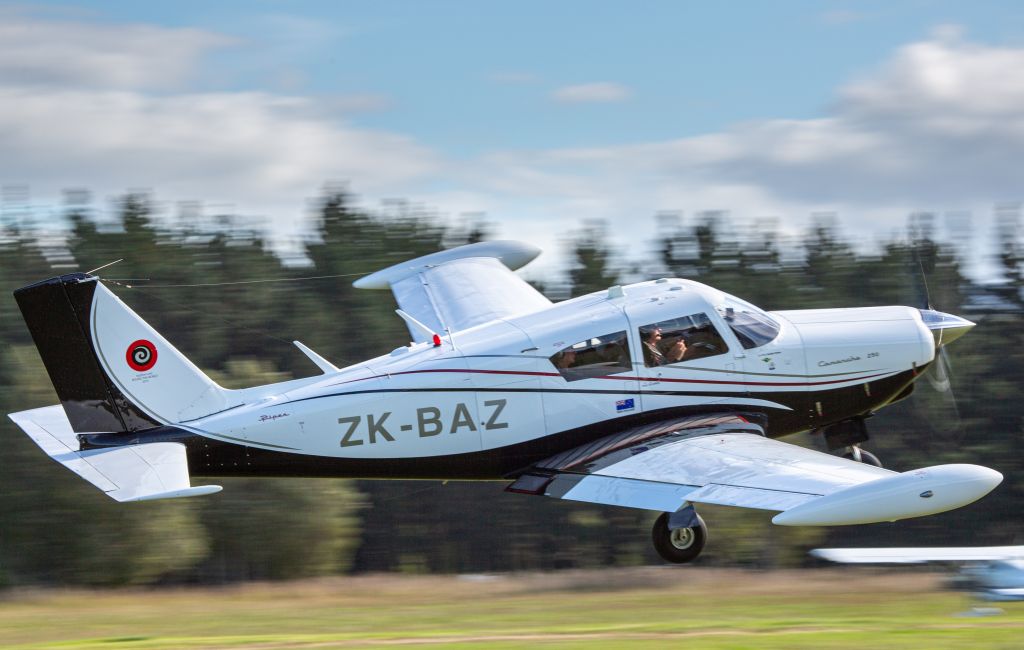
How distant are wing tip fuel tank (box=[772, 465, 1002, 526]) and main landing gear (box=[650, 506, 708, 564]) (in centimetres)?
237

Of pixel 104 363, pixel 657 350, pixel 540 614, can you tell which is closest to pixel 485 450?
pixel 657 350

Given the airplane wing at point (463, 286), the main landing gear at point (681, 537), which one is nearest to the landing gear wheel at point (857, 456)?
the main landing gear at point (681, 537)

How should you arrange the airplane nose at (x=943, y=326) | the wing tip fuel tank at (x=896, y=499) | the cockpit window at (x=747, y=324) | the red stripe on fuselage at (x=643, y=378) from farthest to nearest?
the airplane nose at (x=943, y=326) → the cockpit window at (x=747, y=324) → the red stripe on fuselage at (x=643, y=378) → the wing tip fuel tank at (x=896, y=499)

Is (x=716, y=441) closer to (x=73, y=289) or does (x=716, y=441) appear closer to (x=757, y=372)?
(x=757, y=372)

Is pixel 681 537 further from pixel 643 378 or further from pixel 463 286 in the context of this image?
pixel 463 286

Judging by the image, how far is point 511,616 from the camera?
15102mm

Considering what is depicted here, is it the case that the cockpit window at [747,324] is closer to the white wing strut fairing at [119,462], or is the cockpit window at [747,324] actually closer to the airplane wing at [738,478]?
the airplane wing at [738,478]

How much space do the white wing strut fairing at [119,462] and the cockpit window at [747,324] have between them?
19.3 feet

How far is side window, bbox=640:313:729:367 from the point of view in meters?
12.6

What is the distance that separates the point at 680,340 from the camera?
12695mm

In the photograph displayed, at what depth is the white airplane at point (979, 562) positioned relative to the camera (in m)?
12.6

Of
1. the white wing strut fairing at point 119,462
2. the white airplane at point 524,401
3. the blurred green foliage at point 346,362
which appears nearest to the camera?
the white wing strut fairing at point 119,462

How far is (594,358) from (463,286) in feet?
13.8

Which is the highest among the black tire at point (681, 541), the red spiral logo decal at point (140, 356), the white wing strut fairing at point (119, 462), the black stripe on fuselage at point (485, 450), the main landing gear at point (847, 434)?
the red spiral logo decal at point (140, 356)
